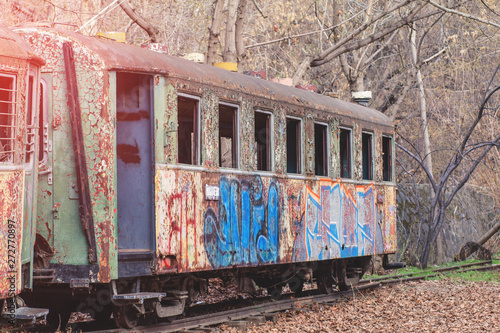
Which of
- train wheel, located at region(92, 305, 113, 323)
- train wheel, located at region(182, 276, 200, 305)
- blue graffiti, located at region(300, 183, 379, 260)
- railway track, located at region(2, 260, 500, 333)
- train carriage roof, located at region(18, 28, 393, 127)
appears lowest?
railway track, located at region(2, 260, 500, 333)

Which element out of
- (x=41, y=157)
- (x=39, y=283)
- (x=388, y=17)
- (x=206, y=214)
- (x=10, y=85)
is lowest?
(x=39, y=283)

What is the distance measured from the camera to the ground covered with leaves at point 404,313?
32.4 ft

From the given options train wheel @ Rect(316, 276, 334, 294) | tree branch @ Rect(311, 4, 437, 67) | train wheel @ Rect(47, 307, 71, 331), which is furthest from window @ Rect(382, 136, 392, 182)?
train wheel @ Rect(47, 307, 71, 331)

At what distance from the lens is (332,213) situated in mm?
12586

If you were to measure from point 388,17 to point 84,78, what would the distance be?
13.2 metres

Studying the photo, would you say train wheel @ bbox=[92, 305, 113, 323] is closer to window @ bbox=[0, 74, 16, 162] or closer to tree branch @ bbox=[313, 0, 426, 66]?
window @ bbox=[0, 74, 16, 162]

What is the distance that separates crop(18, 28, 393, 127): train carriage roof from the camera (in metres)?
8.35

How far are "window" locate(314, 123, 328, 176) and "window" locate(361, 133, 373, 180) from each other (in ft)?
5.45

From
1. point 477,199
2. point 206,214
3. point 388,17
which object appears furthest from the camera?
point 477,199

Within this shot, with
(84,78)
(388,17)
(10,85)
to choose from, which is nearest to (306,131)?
(84,78)

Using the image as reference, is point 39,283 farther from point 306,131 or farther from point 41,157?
point 306,131

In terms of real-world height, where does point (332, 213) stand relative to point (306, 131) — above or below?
below

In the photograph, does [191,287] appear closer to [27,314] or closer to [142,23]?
[27,314]

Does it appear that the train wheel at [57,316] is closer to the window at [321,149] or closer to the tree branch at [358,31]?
the window at [321,149]
